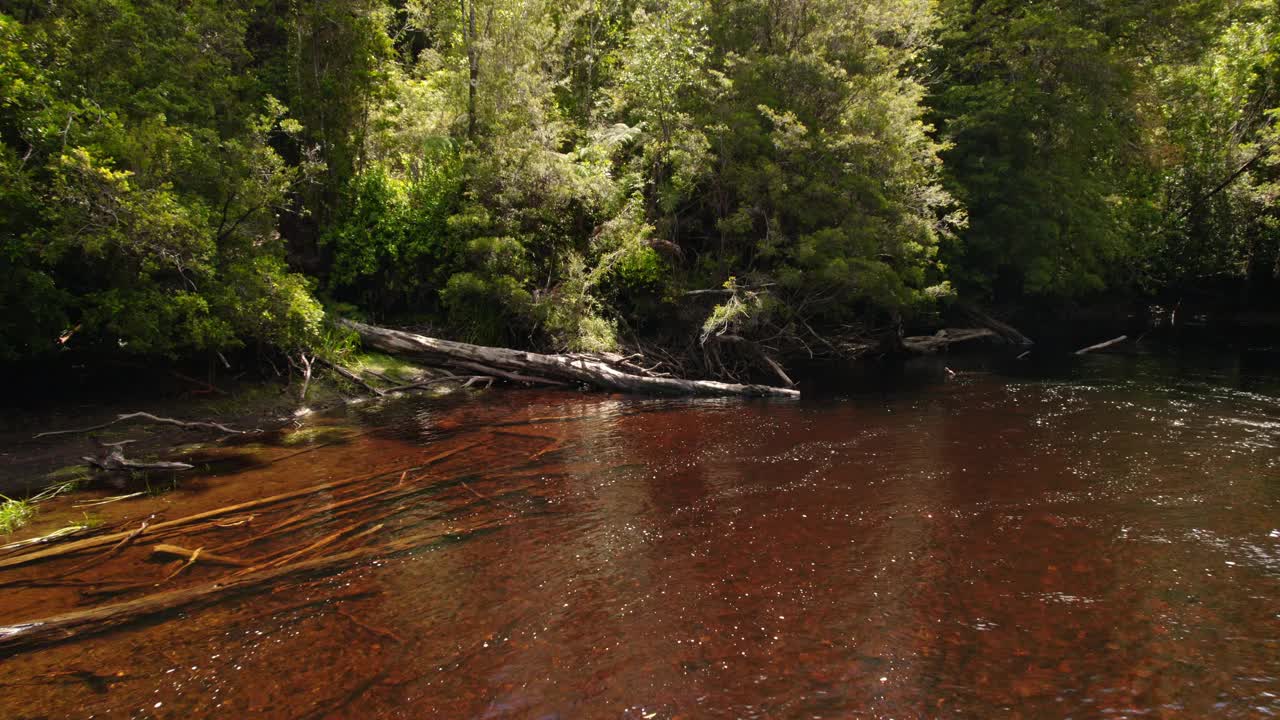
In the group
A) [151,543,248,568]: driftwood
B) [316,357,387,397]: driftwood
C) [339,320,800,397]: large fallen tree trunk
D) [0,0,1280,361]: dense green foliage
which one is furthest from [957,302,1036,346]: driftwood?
[151,543,248,568]: driftwood

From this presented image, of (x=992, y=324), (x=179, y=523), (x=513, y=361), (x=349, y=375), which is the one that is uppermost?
(x=992, y=324)

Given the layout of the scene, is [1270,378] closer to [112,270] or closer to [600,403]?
[600,403]

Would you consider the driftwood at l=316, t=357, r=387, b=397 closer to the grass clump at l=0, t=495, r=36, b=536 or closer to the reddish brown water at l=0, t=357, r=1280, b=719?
the reddish brown water at l=0, t=357, r=1280, b=719

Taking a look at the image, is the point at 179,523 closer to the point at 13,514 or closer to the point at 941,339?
the point at 13,514

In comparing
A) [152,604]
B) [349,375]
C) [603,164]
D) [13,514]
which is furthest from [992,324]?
[13,514]

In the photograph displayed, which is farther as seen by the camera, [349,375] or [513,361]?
[513,361]

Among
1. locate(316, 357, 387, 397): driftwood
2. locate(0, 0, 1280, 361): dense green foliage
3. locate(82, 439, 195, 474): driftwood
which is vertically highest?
locate(0, 0, 1280, 361): dense green foliage

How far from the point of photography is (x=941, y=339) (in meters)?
22.4

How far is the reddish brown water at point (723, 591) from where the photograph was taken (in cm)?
431

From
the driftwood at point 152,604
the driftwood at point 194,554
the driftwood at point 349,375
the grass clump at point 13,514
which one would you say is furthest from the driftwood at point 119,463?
the driftwood at point 349,375

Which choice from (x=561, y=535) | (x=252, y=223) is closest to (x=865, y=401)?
(x=561, y=535)

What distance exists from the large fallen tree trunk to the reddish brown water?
5097 mm

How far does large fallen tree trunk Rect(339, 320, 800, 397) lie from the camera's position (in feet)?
50.2

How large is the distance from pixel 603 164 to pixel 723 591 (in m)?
13.4
